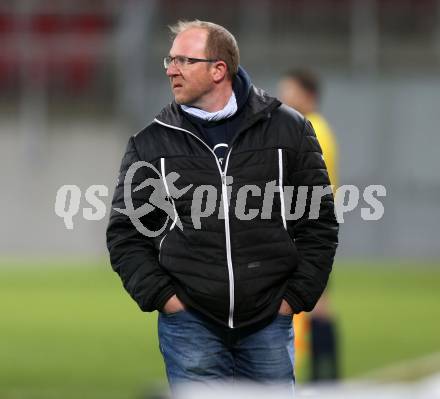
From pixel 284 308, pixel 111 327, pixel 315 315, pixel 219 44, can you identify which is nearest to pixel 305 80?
pixel 315 315

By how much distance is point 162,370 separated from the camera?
35.2 feet

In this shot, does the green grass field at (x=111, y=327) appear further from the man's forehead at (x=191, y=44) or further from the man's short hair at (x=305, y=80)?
the man's forehead at (x=191, y=44)

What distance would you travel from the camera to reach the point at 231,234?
210 inches

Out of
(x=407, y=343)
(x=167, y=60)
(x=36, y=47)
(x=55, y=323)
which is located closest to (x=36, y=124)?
(x=36, y=47)

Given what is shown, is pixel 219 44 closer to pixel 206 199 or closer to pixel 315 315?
pixel 206 199

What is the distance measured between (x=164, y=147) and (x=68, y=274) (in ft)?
51.6

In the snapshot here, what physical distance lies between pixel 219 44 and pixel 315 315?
14.9 feet

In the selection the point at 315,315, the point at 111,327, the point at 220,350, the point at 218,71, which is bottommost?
the point at 111,327

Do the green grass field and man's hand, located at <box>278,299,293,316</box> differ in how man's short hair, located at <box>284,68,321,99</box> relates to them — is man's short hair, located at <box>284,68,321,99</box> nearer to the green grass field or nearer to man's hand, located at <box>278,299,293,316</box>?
the green grass field

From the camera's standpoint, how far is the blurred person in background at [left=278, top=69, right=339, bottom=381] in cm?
893

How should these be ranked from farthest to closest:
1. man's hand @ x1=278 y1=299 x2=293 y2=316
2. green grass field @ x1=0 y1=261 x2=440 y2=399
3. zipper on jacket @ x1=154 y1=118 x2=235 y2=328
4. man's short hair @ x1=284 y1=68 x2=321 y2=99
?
green grass field @ x1=0 y1=261 x2=440 y2=399 < man's short hair @ x1=284 y1=68 x2=321 y2=99 < man's hand @ x1=278 y1=299 x2=293 y2=316 < zipper on jacket @ x1=154 y1=118 x2=235 y2=328

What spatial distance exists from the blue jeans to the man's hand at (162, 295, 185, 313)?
0.09 ft

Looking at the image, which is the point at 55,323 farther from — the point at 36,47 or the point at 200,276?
→ the point at 36,47

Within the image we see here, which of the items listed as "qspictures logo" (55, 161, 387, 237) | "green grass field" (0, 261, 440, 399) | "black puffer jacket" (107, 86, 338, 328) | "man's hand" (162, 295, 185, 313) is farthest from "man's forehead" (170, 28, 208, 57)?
"green grass field" (0, 261, 440, 399)
